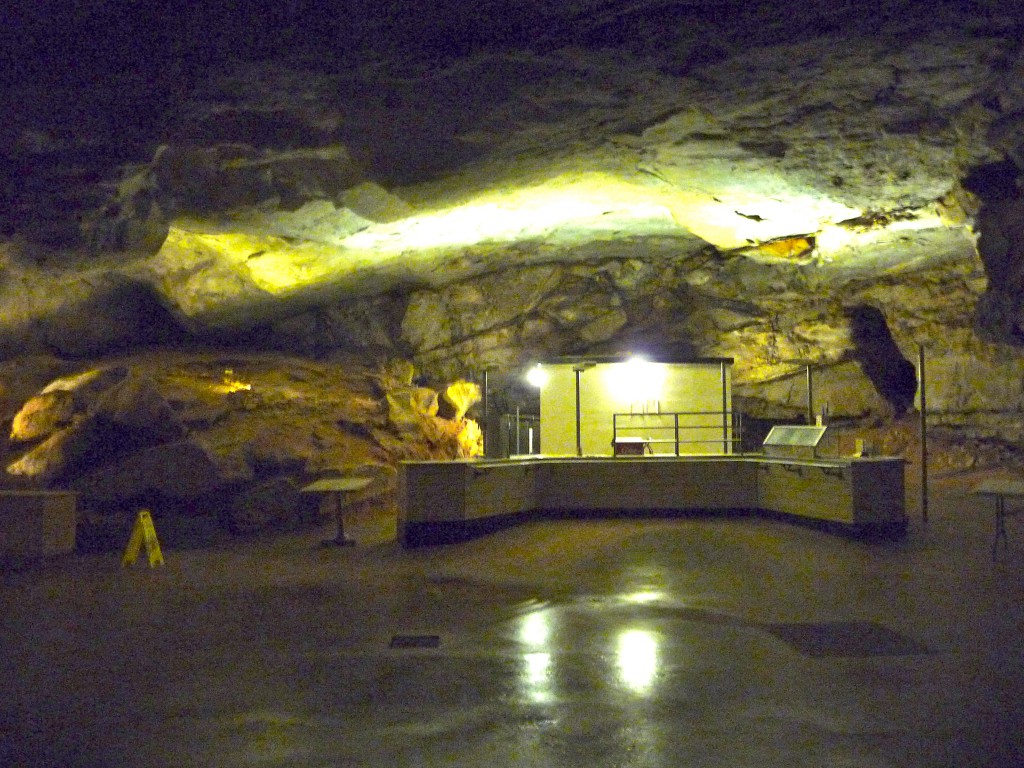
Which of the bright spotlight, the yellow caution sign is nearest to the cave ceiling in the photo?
the bright spotlight

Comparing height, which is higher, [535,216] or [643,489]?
[535,216]

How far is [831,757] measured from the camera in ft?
15.5

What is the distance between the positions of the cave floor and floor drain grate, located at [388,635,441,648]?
36 millimetres

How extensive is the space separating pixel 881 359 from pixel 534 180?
14.0 m

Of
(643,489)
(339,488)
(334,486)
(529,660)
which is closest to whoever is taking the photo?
(529,660)

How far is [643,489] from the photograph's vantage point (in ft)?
50.5

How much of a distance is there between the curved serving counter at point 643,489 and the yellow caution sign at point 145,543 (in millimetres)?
3395

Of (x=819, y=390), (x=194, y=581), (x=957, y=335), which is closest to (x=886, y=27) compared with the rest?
(x=194, y=581)

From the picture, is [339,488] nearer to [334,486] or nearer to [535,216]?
[334,486]

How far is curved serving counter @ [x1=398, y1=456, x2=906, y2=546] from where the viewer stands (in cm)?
1282

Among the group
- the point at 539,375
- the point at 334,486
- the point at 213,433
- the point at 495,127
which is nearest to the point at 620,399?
the point at 539,375

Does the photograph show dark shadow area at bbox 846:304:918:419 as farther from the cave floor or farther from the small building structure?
the cave floor

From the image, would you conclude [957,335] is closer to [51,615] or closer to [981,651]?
[981,651]

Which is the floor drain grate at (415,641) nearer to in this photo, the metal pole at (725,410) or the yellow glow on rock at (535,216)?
the yellow glow on rock at (535,216)
